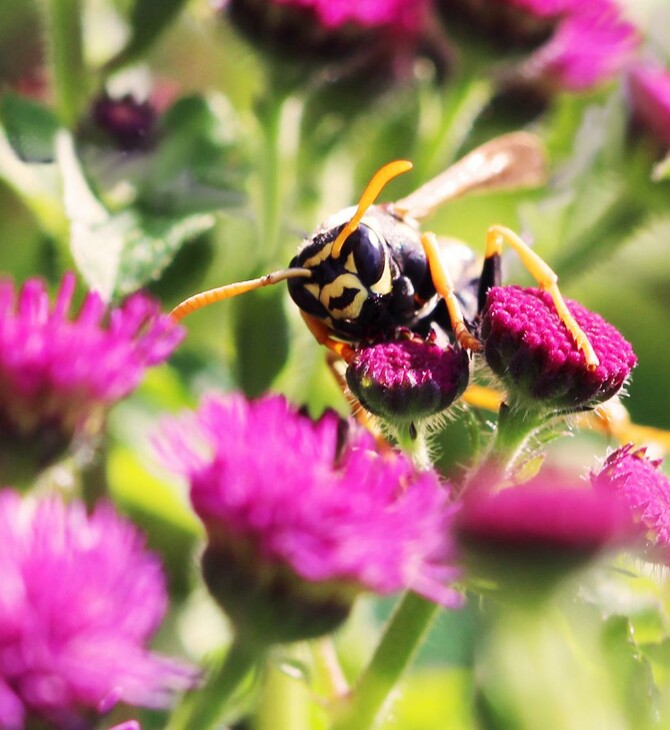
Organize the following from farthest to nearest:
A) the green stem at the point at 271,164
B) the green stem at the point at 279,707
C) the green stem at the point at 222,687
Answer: the green stem at the point at 271,164 → the green stem at the point at 279,707 → the green stem at the point at 222,687

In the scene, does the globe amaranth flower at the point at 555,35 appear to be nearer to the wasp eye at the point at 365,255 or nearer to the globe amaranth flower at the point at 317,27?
the globe amaranth flower at the point at 317,27

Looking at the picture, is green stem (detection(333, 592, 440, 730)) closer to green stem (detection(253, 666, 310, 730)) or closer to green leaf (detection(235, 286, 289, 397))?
green stem (detection(253, 666, 310, 730))

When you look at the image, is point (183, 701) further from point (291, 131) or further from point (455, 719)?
point (291, 131)

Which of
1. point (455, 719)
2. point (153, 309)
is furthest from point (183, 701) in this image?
point (455, 719)

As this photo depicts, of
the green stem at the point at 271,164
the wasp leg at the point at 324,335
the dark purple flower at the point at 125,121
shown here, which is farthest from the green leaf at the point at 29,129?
the wasp leg at the point at 324,335

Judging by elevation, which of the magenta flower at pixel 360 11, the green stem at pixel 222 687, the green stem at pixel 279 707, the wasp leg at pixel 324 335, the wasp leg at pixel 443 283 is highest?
the magenta flower at pixel 360 11

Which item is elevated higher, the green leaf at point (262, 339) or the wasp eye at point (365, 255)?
the wasp eye at point (365, 255)

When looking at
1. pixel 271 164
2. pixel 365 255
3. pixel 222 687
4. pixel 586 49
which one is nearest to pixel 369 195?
pixel 365 255
